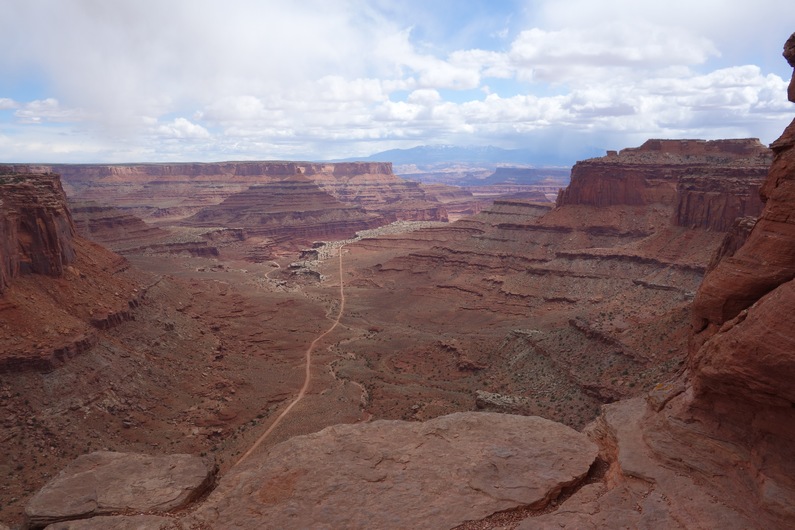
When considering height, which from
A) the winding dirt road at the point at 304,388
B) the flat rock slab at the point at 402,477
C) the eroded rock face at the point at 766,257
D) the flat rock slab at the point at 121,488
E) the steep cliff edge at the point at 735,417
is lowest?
the winding dirt road at the point at 304,388

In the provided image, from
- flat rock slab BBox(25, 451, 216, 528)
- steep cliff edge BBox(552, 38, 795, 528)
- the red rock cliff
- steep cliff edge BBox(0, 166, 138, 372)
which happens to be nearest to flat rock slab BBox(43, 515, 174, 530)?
flat rock slab BBox(25, 451, 216, 528)

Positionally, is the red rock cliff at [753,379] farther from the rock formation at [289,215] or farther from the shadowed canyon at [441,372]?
the rock formation at [289,215]

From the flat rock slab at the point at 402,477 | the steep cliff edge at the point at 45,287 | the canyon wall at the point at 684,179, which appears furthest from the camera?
the canyon wall at the point at 684,179

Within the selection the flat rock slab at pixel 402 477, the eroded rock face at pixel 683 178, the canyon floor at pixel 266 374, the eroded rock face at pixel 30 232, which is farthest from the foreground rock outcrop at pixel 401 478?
the eroded rock face at pixel 683 178

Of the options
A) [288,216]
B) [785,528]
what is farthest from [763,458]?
[288,216]

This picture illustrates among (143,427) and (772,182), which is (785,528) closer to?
(772,182)

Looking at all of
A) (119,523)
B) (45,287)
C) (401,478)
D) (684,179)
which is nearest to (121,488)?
(119,523)

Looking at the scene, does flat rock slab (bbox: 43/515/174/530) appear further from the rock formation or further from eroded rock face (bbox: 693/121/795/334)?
the rock formation
